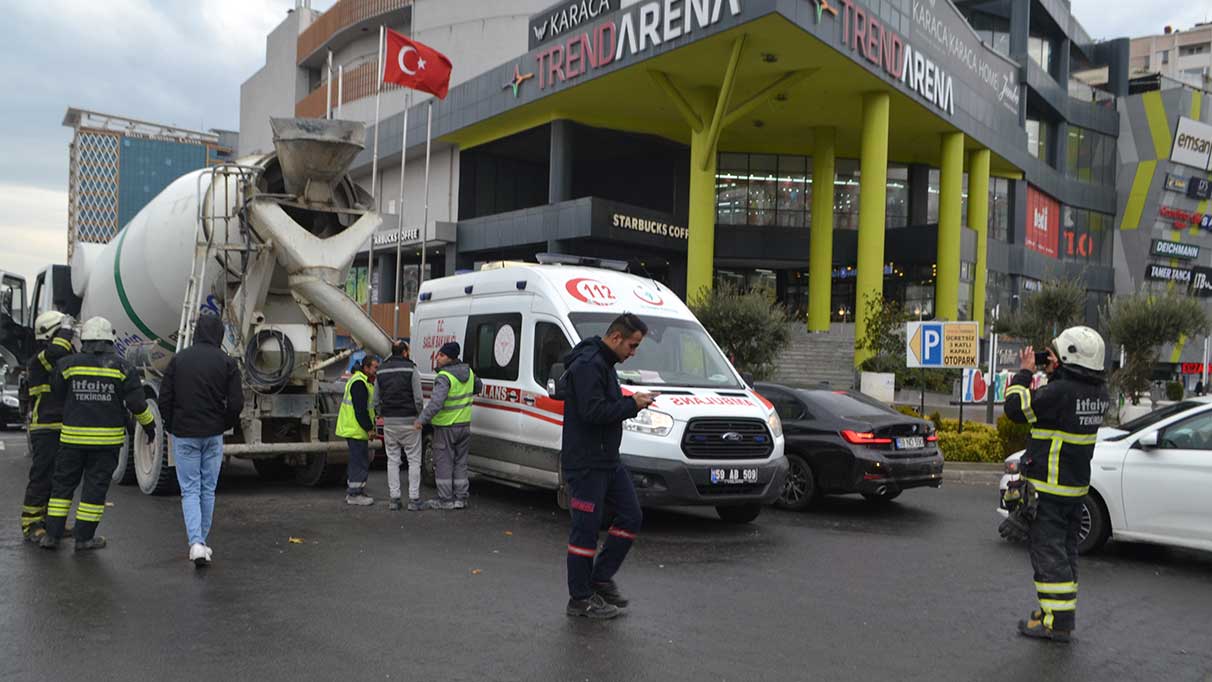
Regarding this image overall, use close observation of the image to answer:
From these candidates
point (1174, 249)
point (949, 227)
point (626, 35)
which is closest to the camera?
point (626, 35)

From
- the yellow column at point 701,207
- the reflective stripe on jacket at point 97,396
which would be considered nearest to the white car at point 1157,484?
the reflective stripe on jacket at point 97,396

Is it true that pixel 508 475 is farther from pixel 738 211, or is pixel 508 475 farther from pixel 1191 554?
pixel 738 211

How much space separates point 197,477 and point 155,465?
139 inches

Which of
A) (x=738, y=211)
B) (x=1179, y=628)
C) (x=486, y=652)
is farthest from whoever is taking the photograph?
(x=738, y=211)

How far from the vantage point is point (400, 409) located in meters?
9.81

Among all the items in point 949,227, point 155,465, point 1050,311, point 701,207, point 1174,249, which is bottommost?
point 155,465

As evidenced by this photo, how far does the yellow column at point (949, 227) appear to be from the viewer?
3712cm

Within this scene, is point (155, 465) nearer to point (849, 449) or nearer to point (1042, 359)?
point (849, 449)

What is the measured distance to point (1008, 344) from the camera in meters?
39.0

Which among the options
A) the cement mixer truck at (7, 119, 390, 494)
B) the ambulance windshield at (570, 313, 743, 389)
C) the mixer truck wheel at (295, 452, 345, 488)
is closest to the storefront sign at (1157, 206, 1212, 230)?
the ambulance windshield at (570, 313, 743, 389)

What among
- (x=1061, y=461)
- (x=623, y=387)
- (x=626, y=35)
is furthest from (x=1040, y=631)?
(x=626, y=35)

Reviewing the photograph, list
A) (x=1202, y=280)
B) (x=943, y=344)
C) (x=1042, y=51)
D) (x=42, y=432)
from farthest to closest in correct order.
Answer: (x=1202, y=280) < (x=1042, y=51) < (x=943, y=344) < (x=42, y=432)

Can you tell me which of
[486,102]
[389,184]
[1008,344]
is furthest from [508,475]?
[389,184]

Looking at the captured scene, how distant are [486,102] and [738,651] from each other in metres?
33.8
